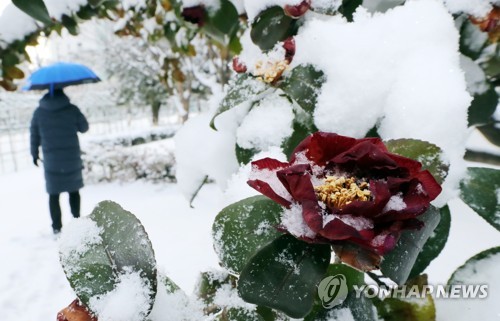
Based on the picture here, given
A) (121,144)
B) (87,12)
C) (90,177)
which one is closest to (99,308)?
(87,12)

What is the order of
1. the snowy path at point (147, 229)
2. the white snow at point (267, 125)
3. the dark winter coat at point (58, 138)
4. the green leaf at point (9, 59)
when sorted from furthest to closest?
the dark winter coat at point (58, 138)
the snowy path at point (147, 229)
the green leaf at point (9, 59)
the white snow at point (267, 125)

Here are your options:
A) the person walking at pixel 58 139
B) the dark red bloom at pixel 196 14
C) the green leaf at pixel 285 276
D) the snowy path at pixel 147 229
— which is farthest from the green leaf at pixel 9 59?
the person walking at pixel 58 139

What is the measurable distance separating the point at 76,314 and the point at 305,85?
27 centimetres

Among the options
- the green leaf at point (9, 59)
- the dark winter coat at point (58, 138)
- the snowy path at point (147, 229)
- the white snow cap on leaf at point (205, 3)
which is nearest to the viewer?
the white snow cap on leaf at point (205, 3)

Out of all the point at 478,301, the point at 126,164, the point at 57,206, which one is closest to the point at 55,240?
the point at 57,206

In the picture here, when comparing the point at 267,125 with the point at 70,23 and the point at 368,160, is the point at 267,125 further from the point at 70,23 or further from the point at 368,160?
the point at 70,23

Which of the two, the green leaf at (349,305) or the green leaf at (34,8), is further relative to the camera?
the green leaf at (34,8)

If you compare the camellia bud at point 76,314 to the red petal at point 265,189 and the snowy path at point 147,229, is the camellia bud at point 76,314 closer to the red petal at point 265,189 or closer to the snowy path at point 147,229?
the red petal at point 265,189

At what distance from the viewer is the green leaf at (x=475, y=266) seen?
0.35 metres

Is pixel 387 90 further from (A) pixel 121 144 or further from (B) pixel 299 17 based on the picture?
(A) pixel 121 144

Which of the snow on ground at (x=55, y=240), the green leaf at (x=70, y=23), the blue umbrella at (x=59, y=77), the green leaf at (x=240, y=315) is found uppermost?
the green leaf at (x=70, y=23)

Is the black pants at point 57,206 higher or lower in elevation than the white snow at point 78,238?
lower

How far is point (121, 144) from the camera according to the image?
7066 millimetres

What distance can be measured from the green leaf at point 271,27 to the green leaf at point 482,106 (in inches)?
8.5
